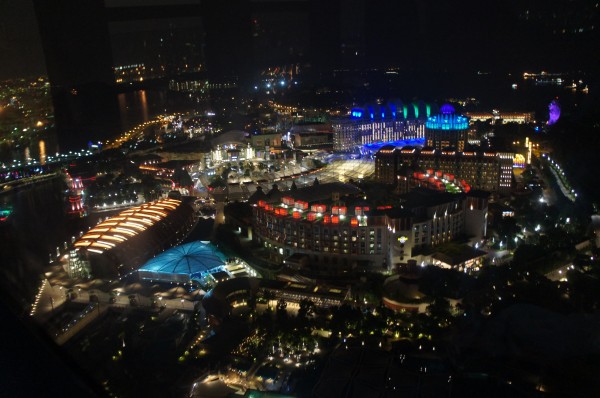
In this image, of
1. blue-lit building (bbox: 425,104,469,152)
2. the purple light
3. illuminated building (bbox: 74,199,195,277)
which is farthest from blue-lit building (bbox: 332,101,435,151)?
illuminated building (bbox: 74,199,195,277)

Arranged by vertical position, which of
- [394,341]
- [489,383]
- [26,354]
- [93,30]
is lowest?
[394,341]

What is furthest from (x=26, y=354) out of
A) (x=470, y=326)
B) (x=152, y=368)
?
(x=470, y=326)

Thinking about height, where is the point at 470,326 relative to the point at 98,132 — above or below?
below

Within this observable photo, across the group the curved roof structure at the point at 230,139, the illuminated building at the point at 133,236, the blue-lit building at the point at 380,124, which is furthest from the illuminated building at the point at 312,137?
→ the illuminated building at the point at 133,236

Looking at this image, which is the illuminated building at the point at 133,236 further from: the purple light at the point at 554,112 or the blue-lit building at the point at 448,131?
the purple light at the point at 554,112

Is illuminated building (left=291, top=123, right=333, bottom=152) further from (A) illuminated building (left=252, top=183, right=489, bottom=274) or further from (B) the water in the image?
(B) the water

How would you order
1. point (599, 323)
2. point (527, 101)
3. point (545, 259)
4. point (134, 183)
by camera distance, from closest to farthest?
point (599, 323) → point (545, 259) → point (134, 183) → point (527, 101)

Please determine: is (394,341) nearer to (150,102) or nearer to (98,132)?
(98,132)

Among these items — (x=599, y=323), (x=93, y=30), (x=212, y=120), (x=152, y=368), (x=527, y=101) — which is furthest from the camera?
(x=212, y=120)

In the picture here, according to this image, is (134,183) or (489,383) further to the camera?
(134,183)
